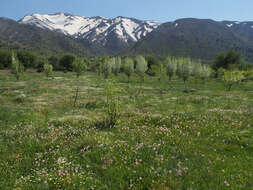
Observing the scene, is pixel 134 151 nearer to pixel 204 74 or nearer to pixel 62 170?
pixel 62 170

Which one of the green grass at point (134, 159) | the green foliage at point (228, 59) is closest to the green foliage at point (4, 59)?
the green grass at point (134, 159)

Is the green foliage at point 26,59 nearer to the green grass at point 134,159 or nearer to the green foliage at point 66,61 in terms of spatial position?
the green foliage at point 66,61

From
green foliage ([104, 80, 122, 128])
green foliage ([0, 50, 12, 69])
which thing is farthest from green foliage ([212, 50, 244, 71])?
green foliage ([0, 50, 12, 69])

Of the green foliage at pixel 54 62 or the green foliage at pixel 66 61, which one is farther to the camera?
the green foliage at pixel 54 62

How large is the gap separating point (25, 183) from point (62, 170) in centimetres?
111

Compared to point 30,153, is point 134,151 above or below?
above

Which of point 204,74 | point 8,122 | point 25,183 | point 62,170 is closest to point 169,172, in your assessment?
point 62,170

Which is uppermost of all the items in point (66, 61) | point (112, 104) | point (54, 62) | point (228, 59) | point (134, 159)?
point (66, 61)

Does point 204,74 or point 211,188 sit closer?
point 211,188

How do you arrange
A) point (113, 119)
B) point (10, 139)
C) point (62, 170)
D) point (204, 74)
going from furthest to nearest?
1. point (204, 74)
2. point (113, 119)
3. point (10, 139)
4. point (62, 170)

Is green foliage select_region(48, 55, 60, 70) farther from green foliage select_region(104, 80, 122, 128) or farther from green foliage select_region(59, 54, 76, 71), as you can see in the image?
green foliage select_region(104, 80, 122, 128)

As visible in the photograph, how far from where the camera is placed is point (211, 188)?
4.59 metres

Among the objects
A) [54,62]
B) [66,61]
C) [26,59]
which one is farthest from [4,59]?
[66,61]

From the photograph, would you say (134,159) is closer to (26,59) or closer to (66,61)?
(26,59)
